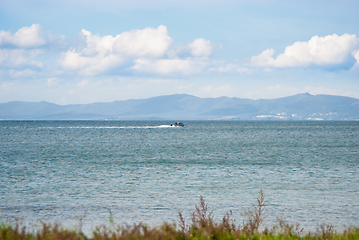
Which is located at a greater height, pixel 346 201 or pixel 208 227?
pixel 208 227

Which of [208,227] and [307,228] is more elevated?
[208,227]

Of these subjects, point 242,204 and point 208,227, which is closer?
point 208,227

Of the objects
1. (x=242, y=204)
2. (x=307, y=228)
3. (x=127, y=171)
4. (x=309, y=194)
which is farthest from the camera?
(x=127, y=171)

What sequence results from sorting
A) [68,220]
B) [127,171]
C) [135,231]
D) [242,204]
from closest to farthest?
1. [135,231]
2. [68,220]
3. [242,204]
4. [127,171]

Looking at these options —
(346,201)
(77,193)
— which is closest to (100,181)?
(77,193)

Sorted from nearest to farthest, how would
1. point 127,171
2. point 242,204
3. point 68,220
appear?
point 68,220
point 242,204
point 127,171

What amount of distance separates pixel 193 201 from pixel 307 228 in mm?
7267

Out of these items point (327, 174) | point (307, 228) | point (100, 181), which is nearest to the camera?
point (307, 228)

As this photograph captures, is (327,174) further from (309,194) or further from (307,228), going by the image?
(307,228)

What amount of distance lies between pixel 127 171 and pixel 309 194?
727 inches

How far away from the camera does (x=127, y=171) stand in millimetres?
36781

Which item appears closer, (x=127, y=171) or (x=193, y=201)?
(x=193, y=201)

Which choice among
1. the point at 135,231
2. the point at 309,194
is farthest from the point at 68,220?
the point at 309,194

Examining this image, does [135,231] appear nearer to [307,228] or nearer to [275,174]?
[307,228]
